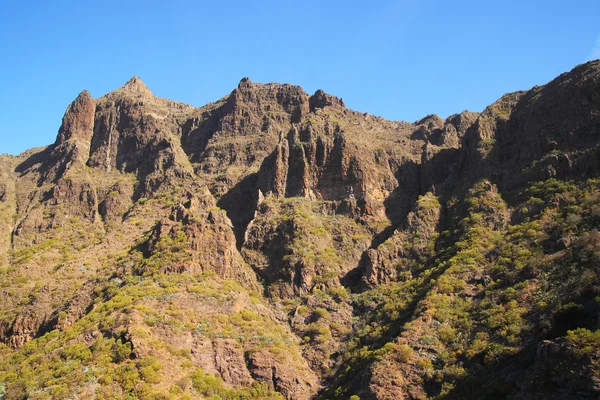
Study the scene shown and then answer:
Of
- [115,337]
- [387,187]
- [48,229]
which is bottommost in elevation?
[115,337]

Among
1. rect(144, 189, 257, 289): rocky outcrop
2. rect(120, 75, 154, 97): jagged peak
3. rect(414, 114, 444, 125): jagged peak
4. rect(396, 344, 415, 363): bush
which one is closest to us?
rect(396, 344, 415, 363): bush

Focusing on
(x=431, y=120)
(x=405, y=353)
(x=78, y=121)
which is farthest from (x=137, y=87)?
(x=405, y=353)

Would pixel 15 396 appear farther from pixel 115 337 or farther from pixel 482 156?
pixel 482 156

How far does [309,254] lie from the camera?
93375 mm

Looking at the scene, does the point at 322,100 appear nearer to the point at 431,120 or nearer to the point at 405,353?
the point at 431,120

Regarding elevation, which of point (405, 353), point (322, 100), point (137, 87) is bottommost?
point (405, 353)

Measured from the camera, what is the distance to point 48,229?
108 metres

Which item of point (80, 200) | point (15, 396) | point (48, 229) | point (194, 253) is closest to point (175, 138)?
point (80, 200)

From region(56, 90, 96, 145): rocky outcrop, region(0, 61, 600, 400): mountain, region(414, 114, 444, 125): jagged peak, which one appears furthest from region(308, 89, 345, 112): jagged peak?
region(56, 90, 96, 145): rocky outcrop

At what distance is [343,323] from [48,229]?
218 feet

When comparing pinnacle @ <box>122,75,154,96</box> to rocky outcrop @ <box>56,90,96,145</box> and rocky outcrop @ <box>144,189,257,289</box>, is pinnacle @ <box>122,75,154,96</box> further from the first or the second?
rocky outcrop @ <box>144,189,257,289</box>

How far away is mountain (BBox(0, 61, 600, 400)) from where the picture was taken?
200ft

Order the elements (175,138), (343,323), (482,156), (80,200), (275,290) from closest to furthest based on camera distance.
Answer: (343,323) < (275,290) < (482,156) < (80,200) < (175,138)

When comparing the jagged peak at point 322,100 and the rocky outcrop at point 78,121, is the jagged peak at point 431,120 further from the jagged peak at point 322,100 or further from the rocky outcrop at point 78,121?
the rocky outcrop at point 78,121
